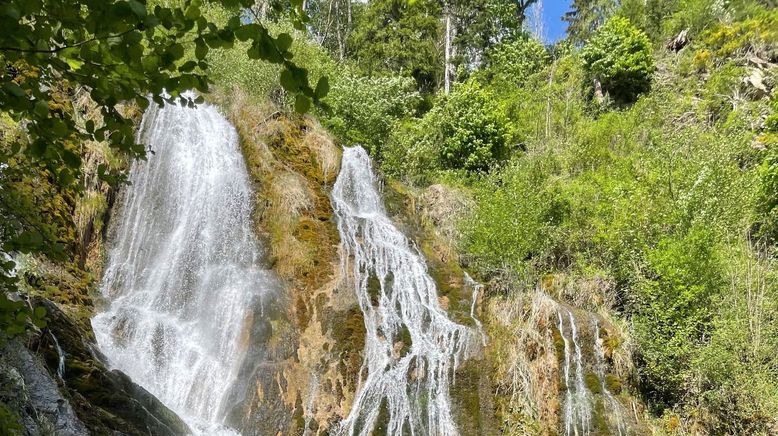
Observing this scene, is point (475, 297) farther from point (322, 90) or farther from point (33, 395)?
point (322, 90)

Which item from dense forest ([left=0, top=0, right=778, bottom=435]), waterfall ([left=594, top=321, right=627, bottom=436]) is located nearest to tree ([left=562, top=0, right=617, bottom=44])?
dense forest ([left=0, top=0, right=778, bottom=435])

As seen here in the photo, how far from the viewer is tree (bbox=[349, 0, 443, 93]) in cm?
2762

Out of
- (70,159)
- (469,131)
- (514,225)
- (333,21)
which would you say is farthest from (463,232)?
(333,21)

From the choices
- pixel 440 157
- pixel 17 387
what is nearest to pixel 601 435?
pixel 17 387

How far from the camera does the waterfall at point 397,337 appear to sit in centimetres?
A: 952

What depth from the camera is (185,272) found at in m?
11.7

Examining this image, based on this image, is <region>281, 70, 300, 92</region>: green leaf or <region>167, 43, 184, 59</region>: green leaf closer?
<region>281, 70, 300, 92</region>: green leaf

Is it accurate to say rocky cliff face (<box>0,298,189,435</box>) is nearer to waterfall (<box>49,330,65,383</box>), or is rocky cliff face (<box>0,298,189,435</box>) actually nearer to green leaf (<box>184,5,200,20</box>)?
waterfall (<box>49,330,65,383</box>)

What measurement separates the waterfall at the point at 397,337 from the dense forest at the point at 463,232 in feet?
0.24

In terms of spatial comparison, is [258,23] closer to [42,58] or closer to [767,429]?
[42,58]

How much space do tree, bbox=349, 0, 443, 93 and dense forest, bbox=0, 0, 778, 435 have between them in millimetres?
7272

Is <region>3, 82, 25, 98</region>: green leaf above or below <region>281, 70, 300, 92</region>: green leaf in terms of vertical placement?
below

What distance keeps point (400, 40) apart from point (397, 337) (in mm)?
20992

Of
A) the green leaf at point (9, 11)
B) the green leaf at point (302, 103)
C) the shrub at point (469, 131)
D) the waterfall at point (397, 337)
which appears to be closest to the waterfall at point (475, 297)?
the waterfall at point (397, 337)
